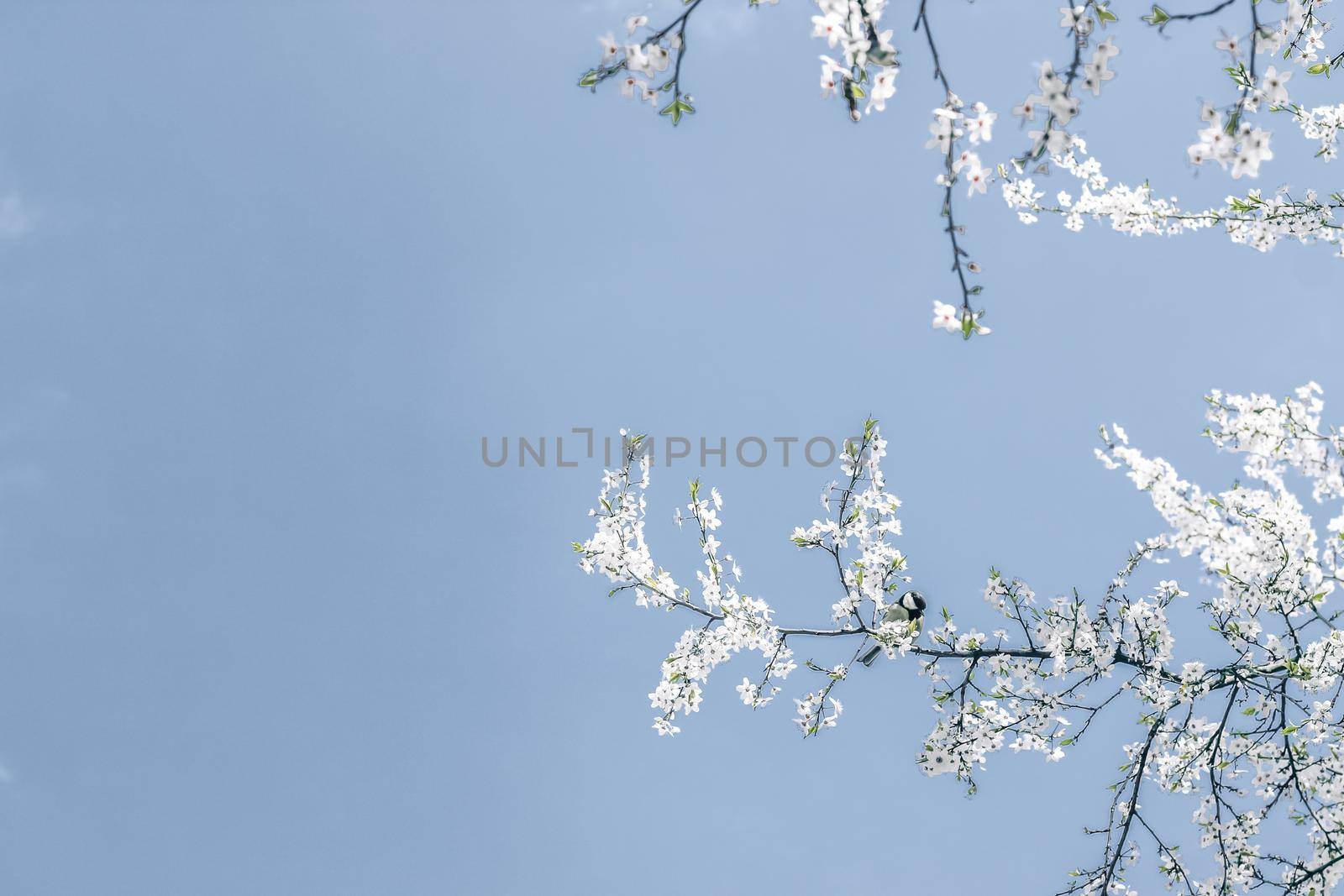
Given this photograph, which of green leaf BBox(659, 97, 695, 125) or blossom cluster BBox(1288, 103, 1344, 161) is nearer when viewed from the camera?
green leaf BBox(659, 97, 695, 125)

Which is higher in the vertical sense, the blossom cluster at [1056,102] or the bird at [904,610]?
the blossom cluster at [1056,102]

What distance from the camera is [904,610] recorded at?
5457mm

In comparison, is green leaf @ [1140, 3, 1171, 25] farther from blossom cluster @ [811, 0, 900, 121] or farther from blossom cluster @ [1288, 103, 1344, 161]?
blossom cluster @ [1288, 103, 1344, 161]

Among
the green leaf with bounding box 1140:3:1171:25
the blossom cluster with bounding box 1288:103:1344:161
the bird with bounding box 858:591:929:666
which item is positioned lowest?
the bird with bounding box 858:591:929:666

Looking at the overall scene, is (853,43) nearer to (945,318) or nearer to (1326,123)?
(945,318)

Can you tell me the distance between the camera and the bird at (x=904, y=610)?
5426 mm

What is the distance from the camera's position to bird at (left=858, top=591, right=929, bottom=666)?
5426 mm

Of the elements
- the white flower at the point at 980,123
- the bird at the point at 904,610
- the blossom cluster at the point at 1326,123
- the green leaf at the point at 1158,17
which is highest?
the blossom cluster at the point at 1326,123

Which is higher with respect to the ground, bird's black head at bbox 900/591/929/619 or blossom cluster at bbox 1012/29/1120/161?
blossom cluster at bbox 1012/29/1120/161

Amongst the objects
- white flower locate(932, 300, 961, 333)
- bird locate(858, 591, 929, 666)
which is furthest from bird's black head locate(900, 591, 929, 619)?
white flower locate(932, 300, 961, 333)

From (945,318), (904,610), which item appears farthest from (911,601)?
(945,318)

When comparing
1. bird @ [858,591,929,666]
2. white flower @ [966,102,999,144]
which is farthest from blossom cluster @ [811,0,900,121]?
bird @ [858,591,929,666]

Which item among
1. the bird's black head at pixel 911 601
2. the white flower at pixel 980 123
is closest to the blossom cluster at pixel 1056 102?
the white flower at pixel 980 123

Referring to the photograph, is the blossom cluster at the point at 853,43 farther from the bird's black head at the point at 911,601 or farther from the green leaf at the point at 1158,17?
the bird's black head at the point at 911,601
